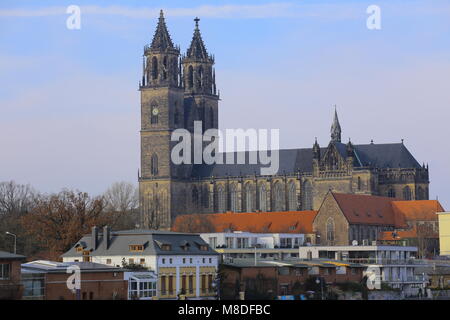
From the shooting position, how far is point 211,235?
128375 mm

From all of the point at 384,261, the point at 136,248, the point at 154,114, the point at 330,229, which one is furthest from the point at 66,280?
the point at 154,114

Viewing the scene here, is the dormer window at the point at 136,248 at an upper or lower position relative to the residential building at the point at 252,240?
lower

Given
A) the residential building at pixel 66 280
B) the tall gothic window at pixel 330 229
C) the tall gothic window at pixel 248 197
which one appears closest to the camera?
the residential building at pixel 66 280

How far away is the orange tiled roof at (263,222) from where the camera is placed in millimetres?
150125

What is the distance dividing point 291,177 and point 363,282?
7331 cm

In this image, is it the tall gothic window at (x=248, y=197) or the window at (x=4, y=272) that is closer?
the window at (x=4, y=272)

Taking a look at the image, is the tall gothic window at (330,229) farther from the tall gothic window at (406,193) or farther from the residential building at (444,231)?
the tall gothic window at (406,193)

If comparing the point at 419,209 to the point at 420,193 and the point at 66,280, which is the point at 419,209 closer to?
the point at 420,193

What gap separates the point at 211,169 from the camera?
182m

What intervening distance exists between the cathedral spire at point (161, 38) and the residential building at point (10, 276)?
103 metres

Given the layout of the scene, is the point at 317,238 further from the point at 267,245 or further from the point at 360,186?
the point at 360,186

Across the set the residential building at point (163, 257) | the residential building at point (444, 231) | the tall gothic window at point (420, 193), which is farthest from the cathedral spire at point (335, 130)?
the residential building at point (163, 257)

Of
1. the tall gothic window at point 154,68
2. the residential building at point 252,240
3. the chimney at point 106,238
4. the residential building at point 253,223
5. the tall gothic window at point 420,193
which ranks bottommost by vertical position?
the chimney at point 106,238
